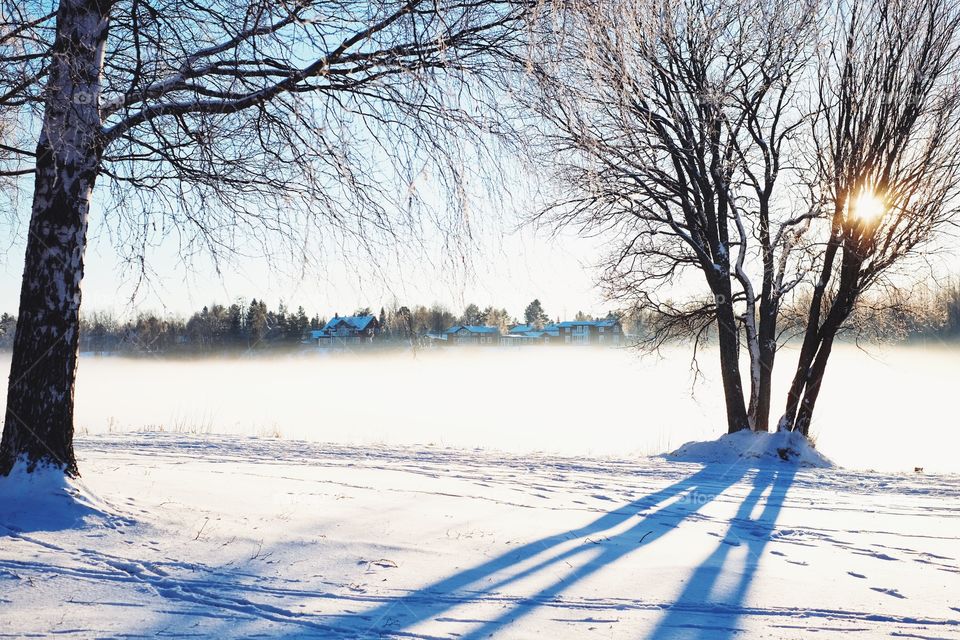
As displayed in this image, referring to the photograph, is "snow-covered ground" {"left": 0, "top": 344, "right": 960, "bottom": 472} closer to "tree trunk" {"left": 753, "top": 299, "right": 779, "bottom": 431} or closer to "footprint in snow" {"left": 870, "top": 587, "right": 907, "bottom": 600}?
"tree trunk" {"left": 753, "top": 299, "right": 779, "bottom": 431}

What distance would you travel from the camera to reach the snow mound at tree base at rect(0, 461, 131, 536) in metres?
3.79

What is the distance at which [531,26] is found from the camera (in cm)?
306

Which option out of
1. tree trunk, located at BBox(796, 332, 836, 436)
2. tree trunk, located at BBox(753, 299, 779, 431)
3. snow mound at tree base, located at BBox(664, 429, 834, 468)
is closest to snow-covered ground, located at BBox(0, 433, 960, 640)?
snow mound at tree base, located at BBox(664, 429, 834, 468)

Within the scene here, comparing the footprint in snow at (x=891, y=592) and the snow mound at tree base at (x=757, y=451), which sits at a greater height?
the footprint in snow at (x=891, y=592)

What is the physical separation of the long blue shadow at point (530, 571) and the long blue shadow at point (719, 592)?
492mm

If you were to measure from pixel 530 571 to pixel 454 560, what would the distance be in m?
0.46

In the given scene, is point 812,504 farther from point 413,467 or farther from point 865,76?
point 865,76

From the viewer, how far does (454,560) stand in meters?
3.54

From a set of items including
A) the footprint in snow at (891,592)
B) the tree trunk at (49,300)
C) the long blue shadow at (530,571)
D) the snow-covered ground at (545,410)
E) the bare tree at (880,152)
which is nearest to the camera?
the long blue shadow at (530,571)

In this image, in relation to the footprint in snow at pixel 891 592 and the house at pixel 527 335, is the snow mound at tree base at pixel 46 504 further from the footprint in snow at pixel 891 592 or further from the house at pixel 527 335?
the house at pixel 527 335

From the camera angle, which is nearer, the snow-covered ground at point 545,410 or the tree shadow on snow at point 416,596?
the tree shadow on snow at point 416,596

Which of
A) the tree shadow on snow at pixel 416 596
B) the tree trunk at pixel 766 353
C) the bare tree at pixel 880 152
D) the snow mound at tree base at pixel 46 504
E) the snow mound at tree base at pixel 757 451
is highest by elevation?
the bare tree at pixel 880 152

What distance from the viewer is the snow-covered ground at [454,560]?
275cm

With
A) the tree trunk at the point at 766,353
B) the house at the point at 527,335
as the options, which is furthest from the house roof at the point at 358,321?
the house at the point at 527,335
